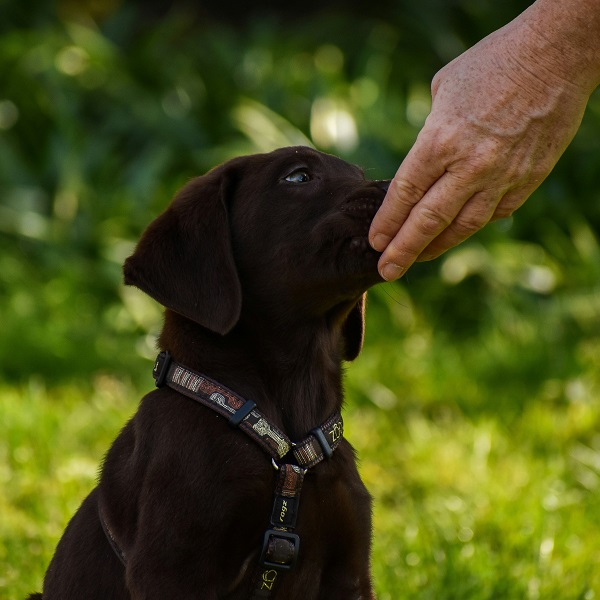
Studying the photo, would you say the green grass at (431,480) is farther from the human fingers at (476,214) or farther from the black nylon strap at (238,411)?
the human fingers at (476,214)

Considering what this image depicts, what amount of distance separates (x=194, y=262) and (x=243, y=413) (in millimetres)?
405

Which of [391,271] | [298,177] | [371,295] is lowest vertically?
[371,295]

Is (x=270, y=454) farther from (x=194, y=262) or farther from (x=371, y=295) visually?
(x=371, y=295)

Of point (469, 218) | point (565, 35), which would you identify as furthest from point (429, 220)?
point (565, 35)

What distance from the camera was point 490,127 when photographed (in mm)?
2547

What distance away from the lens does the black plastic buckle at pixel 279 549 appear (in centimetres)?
246

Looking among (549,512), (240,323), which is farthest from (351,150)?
(240,323)

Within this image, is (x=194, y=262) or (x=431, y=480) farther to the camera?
(x=431, y=480)

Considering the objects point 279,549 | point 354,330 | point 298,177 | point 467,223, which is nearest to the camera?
point 279,549

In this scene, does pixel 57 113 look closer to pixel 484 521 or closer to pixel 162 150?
pixel 162 150

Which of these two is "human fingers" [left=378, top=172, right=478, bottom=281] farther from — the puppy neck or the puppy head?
the puppy neck

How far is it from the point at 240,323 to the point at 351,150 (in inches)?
160

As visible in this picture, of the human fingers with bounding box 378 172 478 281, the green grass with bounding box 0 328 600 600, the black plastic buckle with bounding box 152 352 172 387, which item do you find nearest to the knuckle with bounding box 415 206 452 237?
the human fingers with bounding box 378 172 478 281

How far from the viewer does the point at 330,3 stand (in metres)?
9.55
